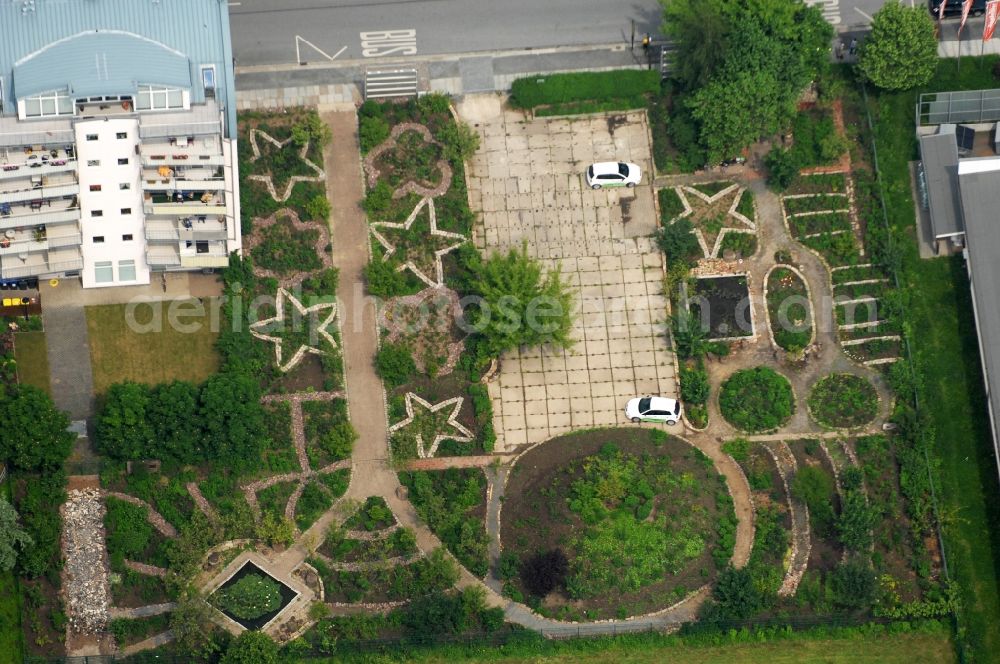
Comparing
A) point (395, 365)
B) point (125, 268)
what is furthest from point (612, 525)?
point (125, 268)

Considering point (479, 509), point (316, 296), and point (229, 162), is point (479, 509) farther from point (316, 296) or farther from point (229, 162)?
point (229, 162)

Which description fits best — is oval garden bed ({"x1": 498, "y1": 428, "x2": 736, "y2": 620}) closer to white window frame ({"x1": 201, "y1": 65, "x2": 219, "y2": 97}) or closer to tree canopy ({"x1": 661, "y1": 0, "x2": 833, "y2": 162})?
tree canopy ({"x1": 661, "y1": 0, "x2": 833, "y2": 162})

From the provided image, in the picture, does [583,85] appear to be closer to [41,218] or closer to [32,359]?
[41,218]

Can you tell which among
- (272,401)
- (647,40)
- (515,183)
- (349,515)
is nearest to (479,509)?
(349,515)

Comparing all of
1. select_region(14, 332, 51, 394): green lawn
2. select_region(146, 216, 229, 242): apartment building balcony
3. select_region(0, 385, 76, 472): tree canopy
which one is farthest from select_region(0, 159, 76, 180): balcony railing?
select_region(0, 385, 76, 472): tree canopy

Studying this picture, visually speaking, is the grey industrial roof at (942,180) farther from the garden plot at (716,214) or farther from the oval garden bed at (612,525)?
the oval garden bed at (612,525)

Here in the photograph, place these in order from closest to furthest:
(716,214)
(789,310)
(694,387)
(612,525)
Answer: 1. (612,525)
2. (694,387)
3. (789,310)
4. (716,214)
